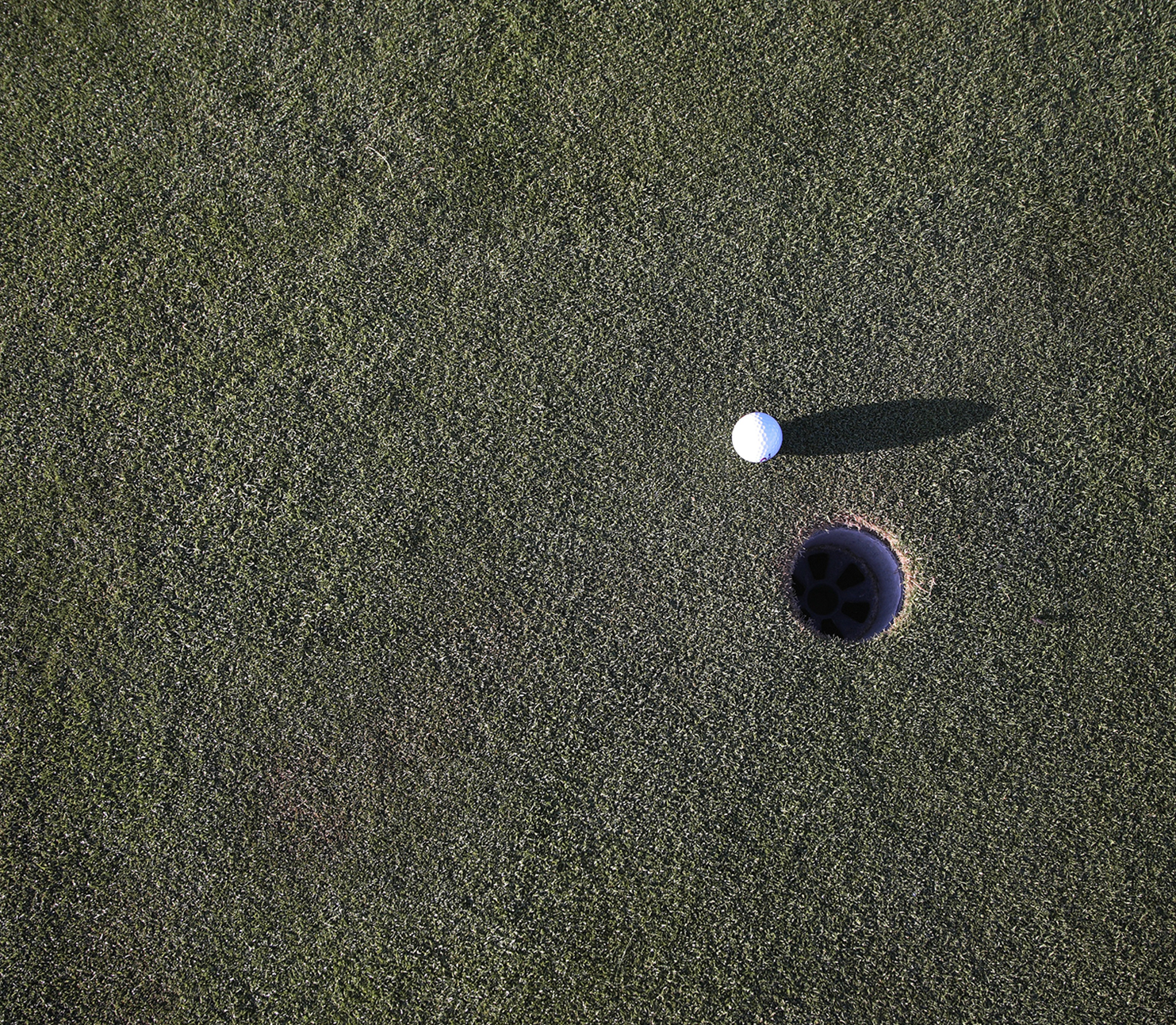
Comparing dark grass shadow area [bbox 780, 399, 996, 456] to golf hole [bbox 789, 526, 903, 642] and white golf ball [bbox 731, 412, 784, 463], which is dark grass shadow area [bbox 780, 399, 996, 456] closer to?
white golf ball [bbox 731, 412, 784, 463]

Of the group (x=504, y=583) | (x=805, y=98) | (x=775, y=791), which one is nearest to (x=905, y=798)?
(x=775, y=791)

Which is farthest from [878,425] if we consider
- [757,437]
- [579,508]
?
[579,508]

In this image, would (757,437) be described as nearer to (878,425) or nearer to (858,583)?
(878,425)

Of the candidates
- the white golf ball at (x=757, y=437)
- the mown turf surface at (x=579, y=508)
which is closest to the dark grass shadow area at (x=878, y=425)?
the mown turf surface at (x=579, y=508)

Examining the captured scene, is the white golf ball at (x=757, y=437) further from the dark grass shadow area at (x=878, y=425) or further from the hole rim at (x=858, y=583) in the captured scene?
the hole rim at (x=858, y=583)

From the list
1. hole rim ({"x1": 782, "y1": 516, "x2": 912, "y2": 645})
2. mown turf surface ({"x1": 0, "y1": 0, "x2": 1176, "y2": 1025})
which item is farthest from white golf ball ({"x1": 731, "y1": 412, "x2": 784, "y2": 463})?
hole rim ({"x1": 782, "y1": 516, "x2": 912, "y2": 645})

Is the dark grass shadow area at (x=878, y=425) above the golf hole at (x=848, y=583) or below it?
above

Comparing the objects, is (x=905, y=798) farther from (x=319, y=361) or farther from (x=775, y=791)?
(x=319, y=361)
